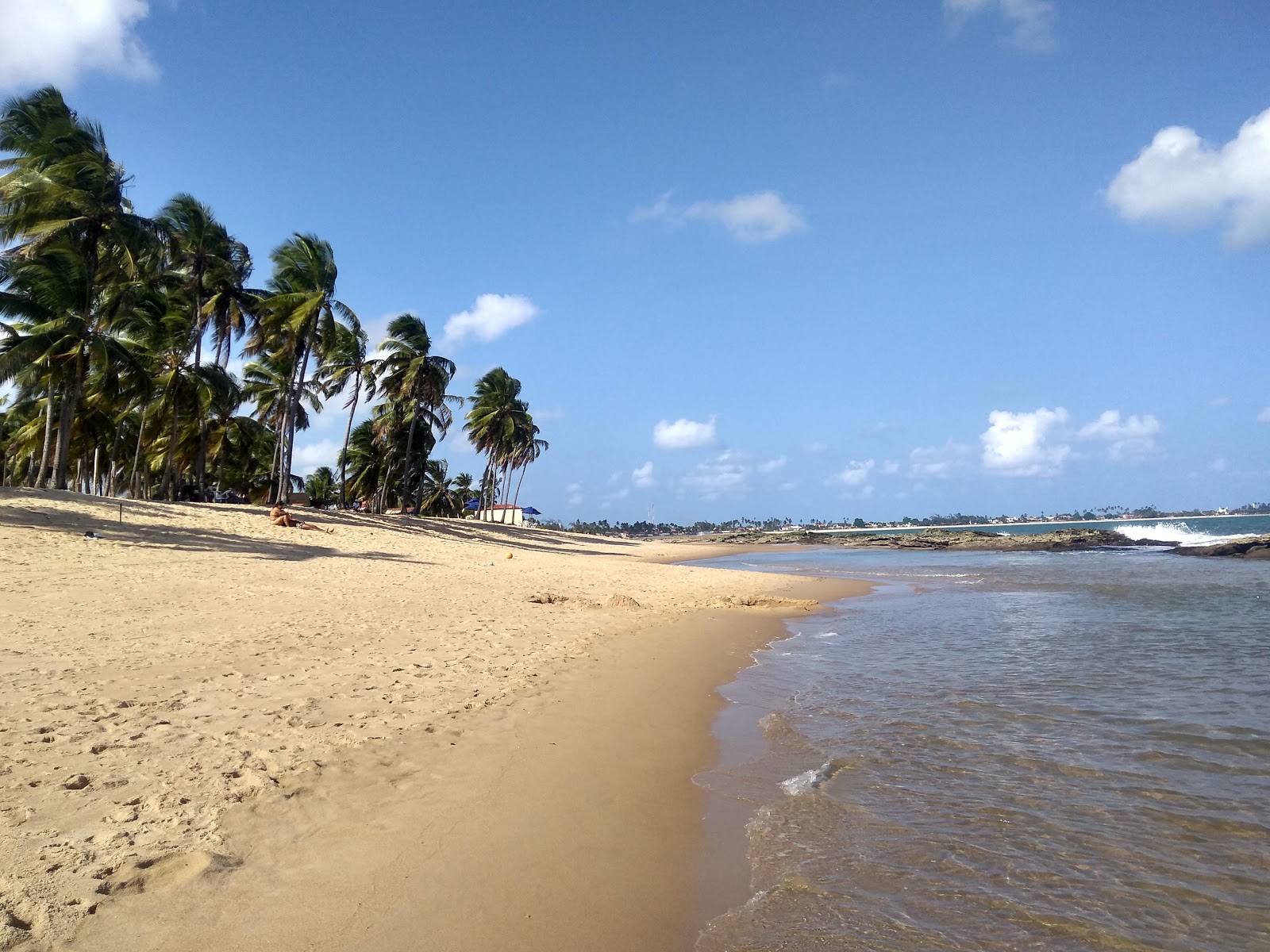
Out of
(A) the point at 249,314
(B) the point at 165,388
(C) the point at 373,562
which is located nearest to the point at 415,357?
(A) the point at 249,314

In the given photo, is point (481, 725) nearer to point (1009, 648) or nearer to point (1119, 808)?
point (1119, 808)

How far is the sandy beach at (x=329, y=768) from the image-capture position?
11.0ft

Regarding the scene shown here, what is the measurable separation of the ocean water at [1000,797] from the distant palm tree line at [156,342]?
2391 centimetres

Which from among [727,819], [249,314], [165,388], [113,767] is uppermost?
[249,314]

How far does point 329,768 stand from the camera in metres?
5.00

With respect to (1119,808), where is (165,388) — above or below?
above

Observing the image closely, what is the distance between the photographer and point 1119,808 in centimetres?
494

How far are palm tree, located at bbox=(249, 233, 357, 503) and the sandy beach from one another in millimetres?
18742

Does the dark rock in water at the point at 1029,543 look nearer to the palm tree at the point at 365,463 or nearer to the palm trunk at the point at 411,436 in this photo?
the palm trunk at the point at 411,436

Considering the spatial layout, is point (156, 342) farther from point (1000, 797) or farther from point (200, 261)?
point (1000, 797)

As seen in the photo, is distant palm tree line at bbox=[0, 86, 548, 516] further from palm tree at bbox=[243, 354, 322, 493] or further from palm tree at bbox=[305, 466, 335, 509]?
palm tree at bbox=[305, 466, 335, 509]

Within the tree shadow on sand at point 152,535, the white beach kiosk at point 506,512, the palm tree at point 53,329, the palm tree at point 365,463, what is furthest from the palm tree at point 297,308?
the white beach kiosk at point 506,512

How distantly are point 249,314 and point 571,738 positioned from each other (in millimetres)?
31277

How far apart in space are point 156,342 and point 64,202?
6.71m
